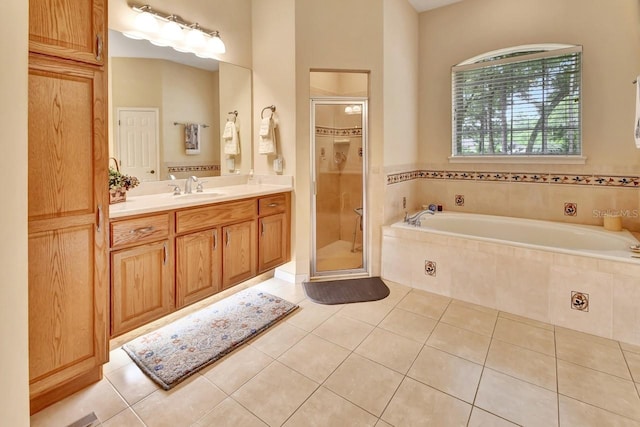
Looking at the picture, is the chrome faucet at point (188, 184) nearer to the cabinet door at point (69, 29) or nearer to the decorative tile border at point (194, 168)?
the decorative tile border at point (194, 168)

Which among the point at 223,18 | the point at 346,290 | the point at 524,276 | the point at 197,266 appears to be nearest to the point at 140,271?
the point at 197,266

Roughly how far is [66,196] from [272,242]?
5.48ft

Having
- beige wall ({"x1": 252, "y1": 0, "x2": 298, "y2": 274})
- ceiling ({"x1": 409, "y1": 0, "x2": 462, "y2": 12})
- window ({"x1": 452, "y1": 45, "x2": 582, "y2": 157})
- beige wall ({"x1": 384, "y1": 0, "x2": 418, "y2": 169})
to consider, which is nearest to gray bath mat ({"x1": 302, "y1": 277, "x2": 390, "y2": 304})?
beige wall ({"x1": 252, "y1": 0, "x2": 298, "y2": 274})

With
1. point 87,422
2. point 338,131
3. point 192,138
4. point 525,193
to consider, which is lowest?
point 87,422

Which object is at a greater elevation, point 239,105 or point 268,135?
point 239,105

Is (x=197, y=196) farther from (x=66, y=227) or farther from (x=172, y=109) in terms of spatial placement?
(x=66, y=227)

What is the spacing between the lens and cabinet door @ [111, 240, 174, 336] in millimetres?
1865

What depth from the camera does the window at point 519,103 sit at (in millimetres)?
3072

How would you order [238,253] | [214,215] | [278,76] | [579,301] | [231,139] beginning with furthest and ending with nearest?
[231,139]
[278,76]
[238,253]
[214,215]
[579,301]

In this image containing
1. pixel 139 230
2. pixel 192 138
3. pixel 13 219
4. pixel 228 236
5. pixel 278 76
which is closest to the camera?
pixel 13 219

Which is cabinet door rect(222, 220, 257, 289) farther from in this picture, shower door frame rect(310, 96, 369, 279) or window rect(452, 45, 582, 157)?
window rect(452, 45, 582, 157)

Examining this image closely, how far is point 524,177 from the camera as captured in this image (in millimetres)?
3334

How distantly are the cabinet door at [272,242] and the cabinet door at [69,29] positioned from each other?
5.31ft

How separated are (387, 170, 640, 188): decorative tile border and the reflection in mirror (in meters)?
1.67
